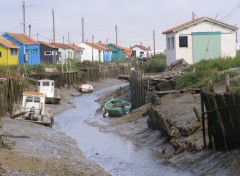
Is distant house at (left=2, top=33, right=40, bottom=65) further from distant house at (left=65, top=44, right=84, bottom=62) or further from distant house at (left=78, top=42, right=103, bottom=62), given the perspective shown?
distant house at (left=78, top=42, right=103, bottom=62)

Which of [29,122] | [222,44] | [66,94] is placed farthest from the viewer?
[66,94]

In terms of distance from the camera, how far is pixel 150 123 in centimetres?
2950

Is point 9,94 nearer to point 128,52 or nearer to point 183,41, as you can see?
point 183,41

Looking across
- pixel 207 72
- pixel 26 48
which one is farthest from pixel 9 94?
pixel 26 48

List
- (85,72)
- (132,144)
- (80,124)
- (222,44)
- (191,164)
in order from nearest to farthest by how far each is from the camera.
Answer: (191,164)
(132,144)
(80,124)
(222,44)
(85,72)

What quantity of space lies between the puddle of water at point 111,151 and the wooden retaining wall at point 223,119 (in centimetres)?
159

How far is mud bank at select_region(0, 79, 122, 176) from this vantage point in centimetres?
1762

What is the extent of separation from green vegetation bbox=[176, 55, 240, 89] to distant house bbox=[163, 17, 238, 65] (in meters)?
7.21

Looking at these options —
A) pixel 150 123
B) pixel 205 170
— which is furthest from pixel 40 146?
pixel 205 170

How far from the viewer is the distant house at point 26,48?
78938mm

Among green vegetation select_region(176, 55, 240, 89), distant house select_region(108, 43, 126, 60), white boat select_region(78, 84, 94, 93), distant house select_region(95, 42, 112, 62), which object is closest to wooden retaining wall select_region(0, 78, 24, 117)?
green vegetation select_region(176, 55, 240, 89)

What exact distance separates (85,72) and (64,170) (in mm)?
58343

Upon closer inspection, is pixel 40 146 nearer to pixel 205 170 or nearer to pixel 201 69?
pixel 205 170

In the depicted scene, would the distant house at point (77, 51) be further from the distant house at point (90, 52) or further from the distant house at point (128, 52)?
the distant house at point (128, 52)
